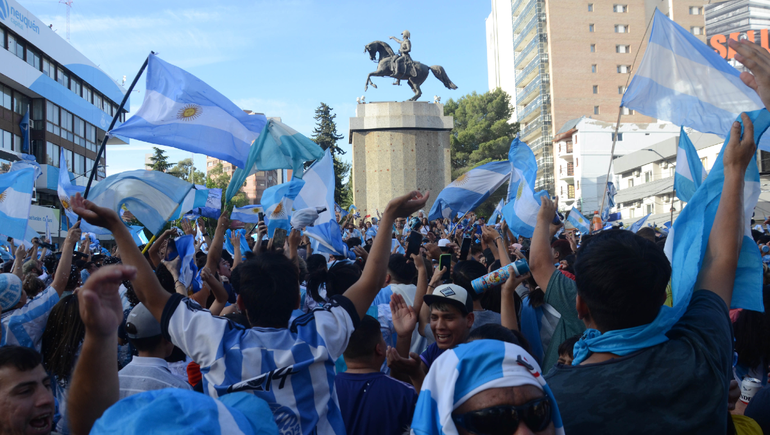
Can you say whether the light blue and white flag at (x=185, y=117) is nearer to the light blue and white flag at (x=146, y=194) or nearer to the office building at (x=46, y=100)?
the light blue and white flag at (x=146, y=194)

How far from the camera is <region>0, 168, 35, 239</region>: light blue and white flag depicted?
327 inches

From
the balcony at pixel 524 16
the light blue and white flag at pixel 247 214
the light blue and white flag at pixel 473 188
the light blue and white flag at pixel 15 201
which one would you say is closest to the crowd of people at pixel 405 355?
the light blue and white flag at pixel 15 201

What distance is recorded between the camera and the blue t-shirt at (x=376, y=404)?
2.66 metres

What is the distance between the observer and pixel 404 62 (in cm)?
2581

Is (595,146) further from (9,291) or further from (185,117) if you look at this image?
(9,291)

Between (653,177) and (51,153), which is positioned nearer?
(51,153)

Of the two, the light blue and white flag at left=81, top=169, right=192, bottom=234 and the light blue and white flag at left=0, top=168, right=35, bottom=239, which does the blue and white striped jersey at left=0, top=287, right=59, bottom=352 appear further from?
the light blue and white flag at left=0, top=168, right=35, bottom=239

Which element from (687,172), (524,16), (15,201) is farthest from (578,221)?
(524,16)

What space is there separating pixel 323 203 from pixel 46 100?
37.0 meters

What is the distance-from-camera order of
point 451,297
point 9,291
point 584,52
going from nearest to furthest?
point 451,297, point 9,291, point 584,52

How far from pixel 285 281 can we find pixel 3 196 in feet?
25.6

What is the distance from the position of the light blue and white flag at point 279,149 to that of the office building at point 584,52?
2325 inches

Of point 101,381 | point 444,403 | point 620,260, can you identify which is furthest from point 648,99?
point 101,381

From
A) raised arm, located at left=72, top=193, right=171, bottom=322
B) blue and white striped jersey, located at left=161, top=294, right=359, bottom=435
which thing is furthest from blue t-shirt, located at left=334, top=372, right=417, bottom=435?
raised arm, located at left=72, top=193, right=171, bottom=322
